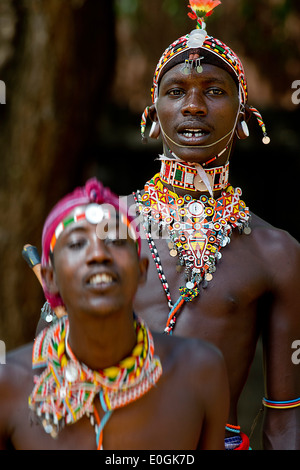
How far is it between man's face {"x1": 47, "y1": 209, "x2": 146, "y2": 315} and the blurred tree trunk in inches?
167

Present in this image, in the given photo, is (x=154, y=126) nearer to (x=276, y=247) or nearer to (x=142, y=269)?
(x=276, y=247)

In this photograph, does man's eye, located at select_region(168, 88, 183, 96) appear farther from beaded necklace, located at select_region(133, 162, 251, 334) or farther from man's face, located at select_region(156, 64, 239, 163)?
beaded necklace, located at select_region(133, 162, 251, 334)

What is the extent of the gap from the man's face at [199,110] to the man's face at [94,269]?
3.15 ft

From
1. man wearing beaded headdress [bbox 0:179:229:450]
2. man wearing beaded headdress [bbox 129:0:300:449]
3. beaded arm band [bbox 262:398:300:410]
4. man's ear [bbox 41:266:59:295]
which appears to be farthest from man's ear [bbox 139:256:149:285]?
beaded arm band [bbox 262:398:300:410]

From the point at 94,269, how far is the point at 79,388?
1.21ft

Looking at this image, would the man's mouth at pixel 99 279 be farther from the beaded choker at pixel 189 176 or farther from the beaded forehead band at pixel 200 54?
the beaded forehead band at pixel 200 54

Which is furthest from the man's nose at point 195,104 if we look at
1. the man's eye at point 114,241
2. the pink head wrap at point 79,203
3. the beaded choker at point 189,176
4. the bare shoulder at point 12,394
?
the bare shoulder at point 12,394

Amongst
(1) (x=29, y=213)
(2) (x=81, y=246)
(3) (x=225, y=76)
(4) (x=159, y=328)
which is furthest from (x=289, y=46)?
(2) (x=81, y=246)

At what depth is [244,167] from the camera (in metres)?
8.65

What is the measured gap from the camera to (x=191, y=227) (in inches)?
137

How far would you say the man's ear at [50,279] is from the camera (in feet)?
8.53

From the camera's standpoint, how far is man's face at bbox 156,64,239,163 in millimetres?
3385

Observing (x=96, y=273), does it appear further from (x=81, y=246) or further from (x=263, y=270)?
(x=263, y=270)

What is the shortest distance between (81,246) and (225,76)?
4.16ft
